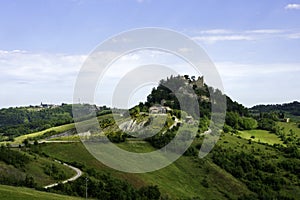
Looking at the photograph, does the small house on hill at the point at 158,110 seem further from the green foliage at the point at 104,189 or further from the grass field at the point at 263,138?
the green foliage at the point at 104,189

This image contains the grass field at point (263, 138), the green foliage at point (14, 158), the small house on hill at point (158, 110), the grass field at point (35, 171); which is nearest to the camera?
the grass field at point (35, 171)

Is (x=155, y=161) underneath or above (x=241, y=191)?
above

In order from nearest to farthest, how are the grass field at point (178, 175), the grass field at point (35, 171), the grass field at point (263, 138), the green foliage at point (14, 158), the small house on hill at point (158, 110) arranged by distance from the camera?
the grass field at point (35, 171) → the green foliage at point (14, 158) → the grass field at point (178, 175) → the small house on hill at point (158, 110) → the grass field at point (263, 138)

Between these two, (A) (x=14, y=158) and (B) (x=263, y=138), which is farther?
(B) (x=263, y=138)

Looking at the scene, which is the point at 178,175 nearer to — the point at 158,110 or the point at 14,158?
the point at 14,158

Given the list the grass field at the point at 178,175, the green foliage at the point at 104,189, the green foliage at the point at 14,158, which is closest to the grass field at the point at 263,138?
the grass field at the point at 178,175

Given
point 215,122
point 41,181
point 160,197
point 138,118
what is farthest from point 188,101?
point 41,181

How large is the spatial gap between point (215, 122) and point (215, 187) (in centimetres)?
7460

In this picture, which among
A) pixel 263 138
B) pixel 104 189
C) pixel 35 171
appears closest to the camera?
pixel 104 189

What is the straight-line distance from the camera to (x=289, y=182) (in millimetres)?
131750

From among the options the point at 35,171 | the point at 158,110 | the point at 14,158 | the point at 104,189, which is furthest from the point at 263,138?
the point at 14,158

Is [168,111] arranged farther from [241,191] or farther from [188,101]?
[241,191]

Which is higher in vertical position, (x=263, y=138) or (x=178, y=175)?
(x=263, y=138)

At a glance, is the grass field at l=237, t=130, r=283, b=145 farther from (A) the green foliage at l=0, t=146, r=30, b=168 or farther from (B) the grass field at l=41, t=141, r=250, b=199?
(A) the green foliage at l=0, t=146, r=30, b=168
